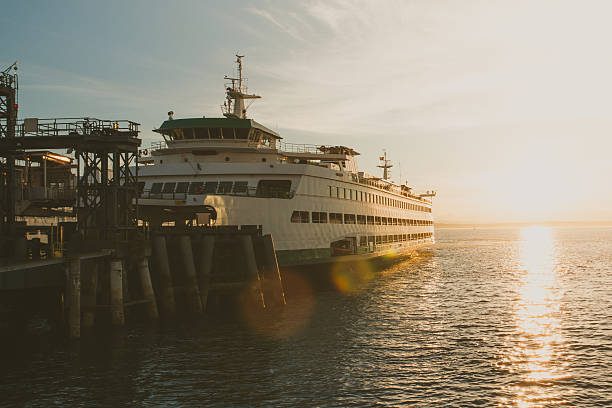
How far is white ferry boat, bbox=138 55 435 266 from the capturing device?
111 ft

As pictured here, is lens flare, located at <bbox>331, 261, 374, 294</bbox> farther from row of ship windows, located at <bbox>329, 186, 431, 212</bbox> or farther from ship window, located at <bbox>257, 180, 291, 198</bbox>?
ship window, located at <bbox>257, 180, 291, 198</bbox>

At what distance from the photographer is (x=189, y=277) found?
27609 millimetres

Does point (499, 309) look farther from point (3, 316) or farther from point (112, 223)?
point (3, 316)

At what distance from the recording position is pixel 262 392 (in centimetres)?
1638

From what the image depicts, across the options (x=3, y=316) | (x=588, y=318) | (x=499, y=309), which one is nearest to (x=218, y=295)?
(x=3, y=316)

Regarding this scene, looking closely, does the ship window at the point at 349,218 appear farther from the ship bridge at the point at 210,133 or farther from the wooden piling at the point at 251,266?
the wooden piling at the point at 251,266

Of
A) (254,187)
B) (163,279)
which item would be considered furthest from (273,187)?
(163,279)

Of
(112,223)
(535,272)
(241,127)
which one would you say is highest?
(241,127)

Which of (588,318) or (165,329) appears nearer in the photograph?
(165,329)

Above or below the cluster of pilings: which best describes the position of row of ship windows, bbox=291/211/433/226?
above

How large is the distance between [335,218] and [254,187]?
963 cm

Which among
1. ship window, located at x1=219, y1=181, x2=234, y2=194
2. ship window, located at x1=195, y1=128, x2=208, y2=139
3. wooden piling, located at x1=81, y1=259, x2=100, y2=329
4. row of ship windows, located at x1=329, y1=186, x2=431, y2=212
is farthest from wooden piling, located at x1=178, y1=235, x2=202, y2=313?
row of ship windows, located at x1=329, y1=186, x2=431, y2=212

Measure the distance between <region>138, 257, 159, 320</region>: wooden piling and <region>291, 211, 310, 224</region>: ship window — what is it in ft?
45.6

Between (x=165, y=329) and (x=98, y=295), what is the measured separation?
4.27 meters
